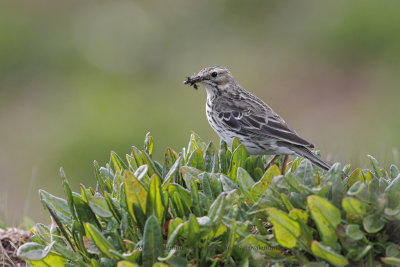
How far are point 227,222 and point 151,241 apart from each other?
1.70ft

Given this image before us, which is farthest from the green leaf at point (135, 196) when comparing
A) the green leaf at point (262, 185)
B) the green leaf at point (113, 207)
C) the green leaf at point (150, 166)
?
the green leaf at point (262, 185)

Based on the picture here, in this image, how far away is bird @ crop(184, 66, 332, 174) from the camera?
265 inches

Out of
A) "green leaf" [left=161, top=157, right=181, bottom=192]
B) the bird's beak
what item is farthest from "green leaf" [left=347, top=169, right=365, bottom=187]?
the bird's beak

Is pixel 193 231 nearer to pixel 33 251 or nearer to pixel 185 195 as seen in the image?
pixel 185 195

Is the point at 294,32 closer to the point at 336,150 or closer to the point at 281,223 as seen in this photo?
the point at 336,150

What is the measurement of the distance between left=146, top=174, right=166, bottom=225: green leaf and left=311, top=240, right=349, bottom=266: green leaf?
Result: 1.09 metres

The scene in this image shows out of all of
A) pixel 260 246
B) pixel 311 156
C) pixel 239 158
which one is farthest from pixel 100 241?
pixel 311 156

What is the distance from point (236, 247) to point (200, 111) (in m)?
7.99

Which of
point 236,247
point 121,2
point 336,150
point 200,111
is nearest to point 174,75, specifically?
point 200,111

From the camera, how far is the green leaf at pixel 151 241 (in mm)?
4535

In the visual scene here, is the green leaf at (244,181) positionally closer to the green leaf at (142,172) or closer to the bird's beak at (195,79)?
the green leaf at (142,172)

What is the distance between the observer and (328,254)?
→ 14.2 feet

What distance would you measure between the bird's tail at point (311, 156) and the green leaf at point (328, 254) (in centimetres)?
186

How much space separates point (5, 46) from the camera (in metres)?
14.8
